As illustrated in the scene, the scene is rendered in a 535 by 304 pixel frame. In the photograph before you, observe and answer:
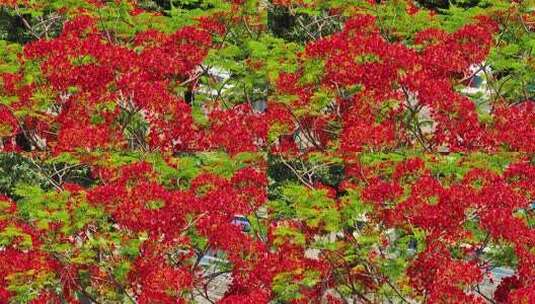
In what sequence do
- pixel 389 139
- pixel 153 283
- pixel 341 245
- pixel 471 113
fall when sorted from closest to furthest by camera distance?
pixel 153 283 → pixel 341 245 → pixel 389 139 → pixel 471 113

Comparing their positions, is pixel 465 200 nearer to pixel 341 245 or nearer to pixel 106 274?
pixel 341 245

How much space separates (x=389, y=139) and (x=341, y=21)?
7330 millimetres

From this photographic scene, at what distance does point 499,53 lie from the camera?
60.3 feet

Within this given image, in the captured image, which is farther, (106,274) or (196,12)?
(196,12)

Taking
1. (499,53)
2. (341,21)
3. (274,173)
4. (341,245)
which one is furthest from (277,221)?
(341,21)

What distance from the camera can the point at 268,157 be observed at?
53.6 feet

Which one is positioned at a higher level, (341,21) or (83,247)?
(341,21)

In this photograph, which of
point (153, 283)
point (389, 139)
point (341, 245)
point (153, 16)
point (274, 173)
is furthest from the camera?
point (153, 16)

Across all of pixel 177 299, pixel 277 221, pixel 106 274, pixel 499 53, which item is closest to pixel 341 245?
pixel 277 221

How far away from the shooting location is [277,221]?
14633 millimetres

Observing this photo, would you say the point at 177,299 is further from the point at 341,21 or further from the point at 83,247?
the point at 341,21

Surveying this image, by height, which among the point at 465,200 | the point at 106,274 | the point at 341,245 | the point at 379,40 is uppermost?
the point at 379,40

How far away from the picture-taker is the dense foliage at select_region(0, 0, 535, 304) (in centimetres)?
1273

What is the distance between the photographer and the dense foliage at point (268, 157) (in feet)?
41.8
